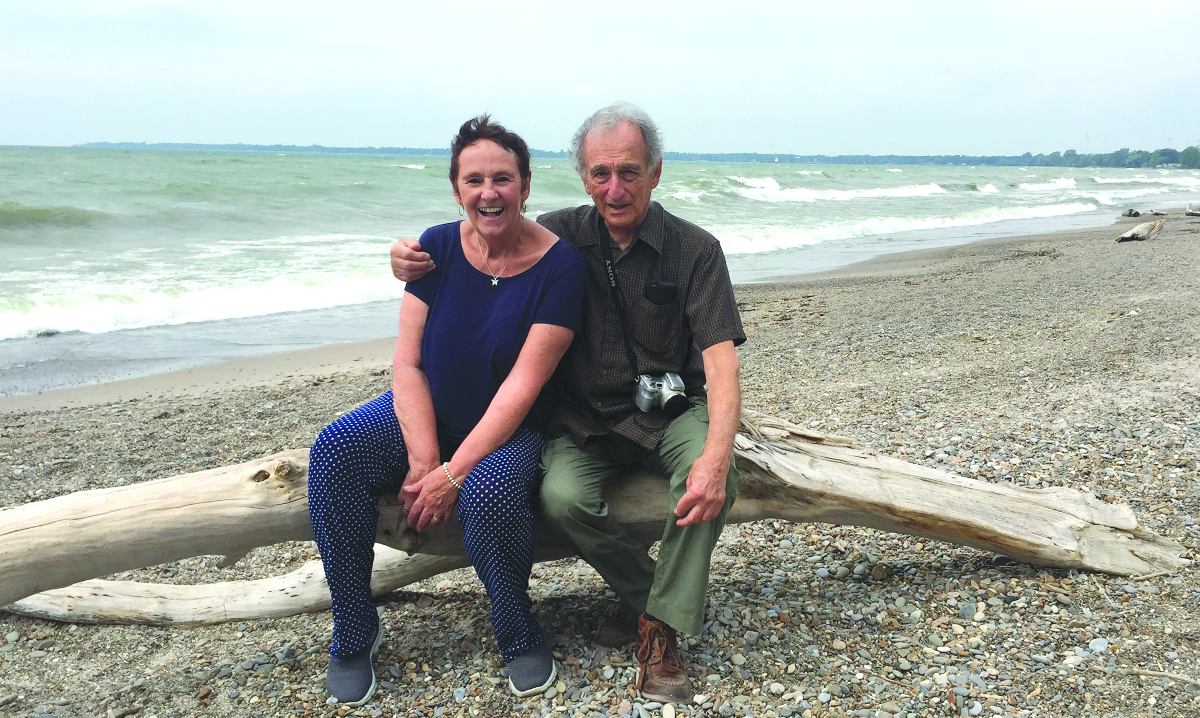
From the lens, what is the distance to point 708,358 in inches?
129

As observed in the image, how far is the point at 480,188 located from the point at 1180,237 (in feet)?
63.1

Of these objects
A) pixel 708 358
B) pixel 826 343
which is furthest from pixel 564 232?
pixel 826 343

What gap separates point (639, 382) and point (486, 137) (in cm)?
107

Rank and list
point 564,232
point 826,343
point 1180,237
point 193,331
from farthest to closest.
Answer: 1. point 1180,237
2. point 193,331
3. point 826,343
4. point 564,232

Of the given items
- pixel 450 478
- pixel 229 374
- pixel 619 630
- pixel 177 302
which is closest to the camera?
pixel 450 478

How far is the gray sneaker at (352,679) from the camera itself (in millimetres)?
3188

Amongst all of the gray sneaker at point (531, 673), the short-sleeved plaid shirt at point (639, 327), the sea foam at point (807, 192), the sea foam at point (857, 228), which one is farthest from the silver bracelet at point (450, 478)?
the sea foam at point (807, 192)

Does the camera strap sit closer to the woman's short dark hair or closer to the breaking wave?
the woman's short dark hair

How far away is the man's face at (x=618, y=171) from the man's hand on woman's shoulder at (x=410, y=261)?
662 mm

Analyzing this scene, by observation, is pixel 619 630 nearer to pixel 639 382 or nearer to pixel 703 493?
pixel 703 493

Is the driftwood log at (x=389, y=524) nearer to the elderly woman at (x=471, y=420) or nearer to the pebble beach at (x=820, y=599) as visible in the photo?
the pebble beach at (x=820, y=599)

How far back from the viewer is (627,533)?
3432 mm

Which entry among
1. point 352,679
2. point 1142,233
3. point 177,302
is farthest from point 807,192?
point 352,679

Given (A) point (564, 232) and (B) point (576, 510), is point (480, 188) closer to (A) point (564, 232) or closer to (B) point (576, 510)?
(A) point (564, 232)
